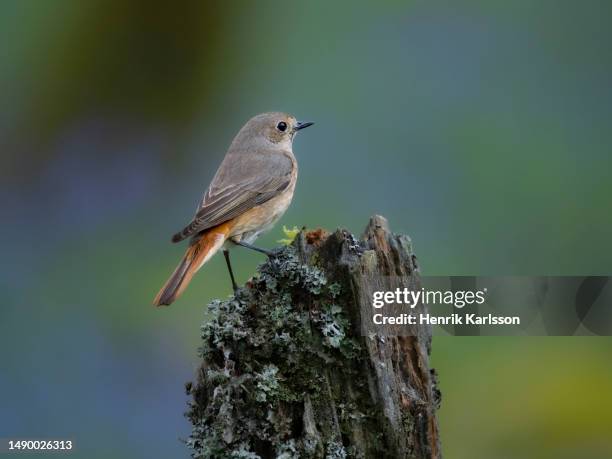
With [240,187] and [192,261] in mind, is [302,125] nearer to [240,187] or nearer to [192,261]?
[240,187]

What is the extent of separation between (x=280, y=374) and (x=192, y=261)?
157cm

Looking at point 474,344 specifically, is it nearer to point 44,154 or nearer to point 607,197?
point 607,197

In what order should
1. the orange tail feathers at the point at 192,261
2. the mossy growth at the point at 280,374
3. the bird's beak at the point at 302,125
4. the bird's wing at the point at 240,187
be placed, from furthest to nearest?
the bird's beak at the point at 302,125 → the bird's wing at the point at 240,187 → the orange tail feathers at the point at 192,261 → the mossy growth at the point at 280,374

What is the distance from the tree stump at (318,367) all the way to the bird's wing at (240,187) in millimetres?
1447

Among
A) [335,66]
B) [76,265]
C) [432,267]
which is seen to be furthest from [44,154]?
[432,267]

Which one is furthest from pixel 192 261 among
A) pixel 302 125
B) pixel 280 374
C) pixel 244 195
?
pixel 302 125

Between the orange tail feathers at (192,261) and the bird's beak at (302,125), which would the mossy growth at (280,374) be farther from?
the bird's beak at (302,125)

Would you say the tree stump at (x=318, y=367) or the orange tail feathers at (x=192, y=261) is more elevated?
the orange tail feathers at (x=192, y=261)

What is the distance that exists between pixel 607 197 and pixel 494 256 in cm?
113

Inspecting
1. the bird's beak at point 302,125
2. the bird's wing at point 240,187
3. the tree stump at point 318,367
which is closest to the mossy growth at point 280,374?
the tree stump at point 318,367

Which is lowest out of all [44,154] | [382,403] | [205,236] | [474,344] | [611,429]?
[382,403]

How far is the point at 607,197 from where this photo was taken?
7145 millimetres

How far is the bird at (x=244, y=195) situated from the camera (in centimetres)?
548

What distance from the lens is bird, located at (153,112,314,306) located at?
18.0 ft
